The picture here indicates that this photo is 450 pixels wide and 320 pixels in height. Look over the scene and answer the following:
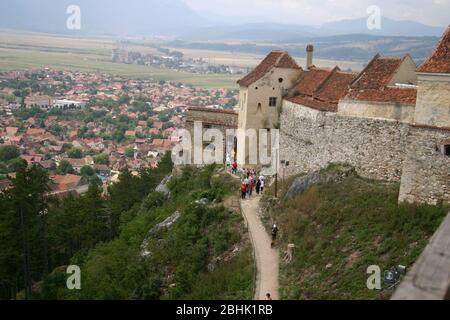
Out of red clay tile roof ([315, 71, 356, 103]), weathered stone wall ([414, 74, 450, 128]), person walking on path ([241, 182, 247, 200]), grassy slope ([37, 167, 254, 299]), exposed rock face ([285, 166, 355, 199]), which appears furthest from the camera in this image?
red clay tile roof ([315, 71, 356, 103])

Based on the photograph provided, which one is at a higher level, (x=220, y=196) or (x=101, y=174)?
(x=220, y=196)

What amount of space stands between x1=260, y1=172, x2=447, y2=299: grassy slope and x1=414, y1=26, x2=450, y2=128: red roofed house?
10.7 ft

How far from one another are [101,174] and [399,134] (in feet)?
266

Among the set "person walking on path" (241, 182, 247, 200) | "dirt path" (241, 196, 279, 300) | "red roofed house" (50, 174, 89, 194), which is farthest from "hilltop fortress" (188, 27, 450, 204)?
"red roofed house" (50, 174, 89, 194)

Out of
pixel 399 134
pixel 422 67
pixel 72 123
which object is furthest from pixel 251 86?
pixel 72 123

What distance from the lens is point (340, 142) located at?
88.8 feet

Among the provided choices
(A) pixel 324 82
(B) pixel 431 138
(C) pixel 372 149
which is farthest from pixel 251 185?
(B) pixel 431 138

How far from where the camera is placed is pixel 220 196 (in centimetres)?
3102

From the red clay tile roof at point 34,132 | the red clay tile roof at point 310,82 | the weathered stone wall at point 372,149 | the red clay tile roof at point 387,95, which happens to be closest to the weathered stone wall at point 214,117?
the weathered stone wall at point 372,149

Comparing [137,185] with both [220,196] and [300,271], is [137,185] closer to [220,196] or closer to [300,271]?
[220,196]

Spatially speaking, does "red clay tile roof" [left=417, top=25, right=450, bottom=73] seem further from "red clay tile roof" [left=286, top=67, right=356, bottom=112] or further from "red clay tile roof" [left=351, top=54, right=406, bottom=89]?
"red clay tile roof" [left=286, top=67, right=356, bottom=112]

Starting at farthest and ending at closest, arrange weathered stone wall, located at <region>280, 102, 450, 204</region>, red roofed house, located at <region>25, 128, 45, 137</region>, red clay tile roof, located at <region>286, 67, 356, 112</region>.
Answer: red roofed house, located at <region>25, 128, 45, 137</region> < red clay tile roof, located at <region>286, 67, 356, 112</region> < weathered stone wall, located at <region>280, 102, 450, 204</region>

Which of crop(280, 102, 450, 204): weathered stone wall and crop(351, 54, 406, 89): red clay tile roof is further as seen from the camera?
crop(351, 54, 406, 89): red clay tile roof

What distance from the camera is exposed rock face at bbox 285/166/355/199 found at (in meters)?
25.9
